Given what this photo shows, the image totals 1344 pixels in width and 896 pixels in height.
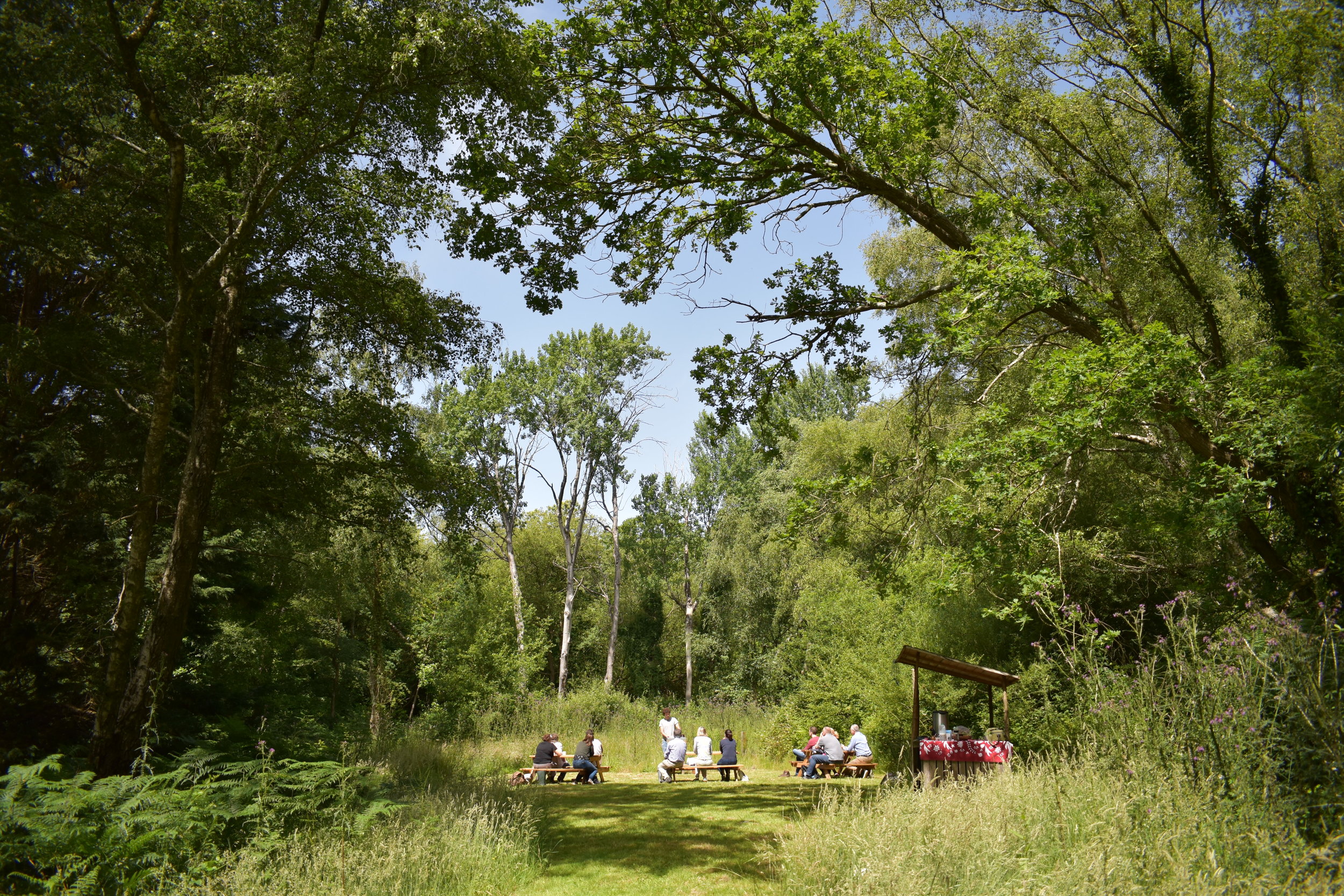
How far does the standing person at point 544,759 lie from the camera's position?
45.3 feet

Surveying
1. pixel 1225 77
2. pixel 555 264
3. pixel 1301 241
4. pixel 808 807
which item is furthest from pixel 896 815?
pixel 1225 77

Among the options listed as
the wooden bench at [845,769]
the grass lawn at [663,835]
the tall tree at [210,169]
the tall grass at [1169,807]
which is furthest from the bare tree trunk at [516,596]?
the tall grass at [1169,807]

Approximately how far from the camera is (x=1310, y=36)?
9.75 metres

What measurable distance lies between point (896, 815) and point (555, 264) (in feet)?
22.4

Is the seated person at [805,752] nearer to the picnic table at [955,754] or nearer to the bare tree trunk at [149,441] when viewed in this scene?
the picnic table at [955,754]

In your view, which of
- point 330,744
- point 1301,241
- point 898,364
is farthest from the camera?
point 330,744

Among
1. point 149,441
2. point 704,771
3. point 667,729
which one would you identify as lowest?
point 704,771

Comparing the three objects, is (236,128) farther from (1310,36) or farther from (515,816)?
(1310,36)

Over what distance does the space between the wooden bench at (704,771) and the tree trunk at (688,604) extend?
19.3 metres

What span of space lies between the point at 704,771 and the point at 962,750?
580 cm

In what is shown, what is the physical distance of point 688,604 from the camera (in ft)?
120

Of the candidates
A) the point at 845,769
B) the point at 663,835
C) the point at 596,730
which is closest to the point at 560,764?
the point at 845,769

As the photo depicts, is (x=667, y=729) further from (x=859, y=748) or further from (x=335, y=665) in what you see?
(x=335, y=665)

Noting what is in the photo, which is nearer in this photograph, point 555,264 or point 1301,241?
point 555,264
